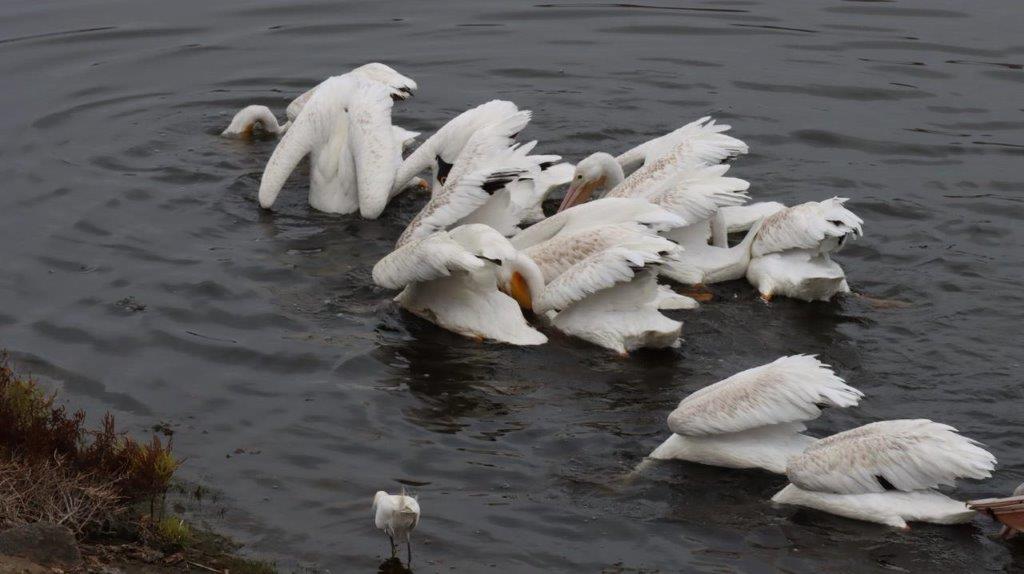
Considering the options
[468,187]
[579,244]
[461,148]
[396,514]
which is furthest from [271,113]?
[396,514]

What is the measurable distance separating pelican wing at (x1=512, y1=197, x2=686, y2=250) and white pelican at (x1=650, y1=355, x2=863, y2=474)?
181 centimetres

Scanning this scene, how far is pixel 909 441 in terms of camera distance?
6.74 meters

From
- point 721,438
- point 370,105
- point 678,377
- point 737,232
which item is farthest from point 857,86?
point 721,438

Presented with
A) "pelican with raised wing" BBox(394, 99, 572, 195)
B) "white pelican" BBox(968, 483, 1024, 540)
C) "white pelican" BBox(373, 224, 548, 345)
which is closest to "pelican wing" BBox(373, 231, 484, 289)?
"white pelican" BBox(373, 224, 548, 345)

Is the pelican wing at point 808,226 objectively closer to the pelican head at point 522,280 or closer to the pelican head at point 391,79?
the pelican head at point 522,280

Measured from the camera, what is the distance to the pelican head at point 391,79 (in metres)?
12.0

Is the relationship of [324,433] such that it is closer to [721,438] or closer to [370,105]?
[721,438]

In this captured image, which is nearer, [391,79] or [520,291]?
[520,291]

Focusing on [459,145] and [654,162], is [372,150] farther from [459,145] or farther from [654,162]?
[654,162]

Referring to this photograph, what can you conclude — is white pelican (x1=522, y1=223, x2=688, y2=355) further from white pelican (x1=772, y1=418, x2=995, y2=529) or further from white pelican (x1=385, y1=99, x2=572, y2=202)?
white pelican (x1=772, y1=418, x2=995, y2=529)

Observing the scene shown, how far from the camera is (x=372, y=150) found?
36.4ft

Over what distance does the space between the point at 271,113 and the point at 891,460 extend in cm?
799

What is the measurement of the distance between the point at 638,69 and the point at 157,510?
8.95 metres

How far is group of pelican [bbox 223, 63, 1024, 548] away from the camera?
6887mm
